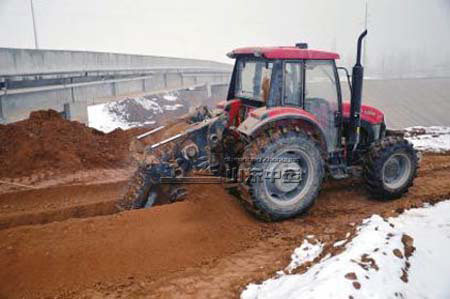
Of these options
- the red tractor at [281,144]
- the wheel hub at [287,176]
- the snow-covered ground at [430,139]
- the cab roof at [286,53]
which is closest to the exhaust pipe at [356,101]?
the red tractor at [281,144]

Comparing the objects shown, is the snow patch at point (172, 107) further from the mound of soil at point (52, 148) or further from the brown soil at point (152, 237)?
the brown soil at point (152, 237)

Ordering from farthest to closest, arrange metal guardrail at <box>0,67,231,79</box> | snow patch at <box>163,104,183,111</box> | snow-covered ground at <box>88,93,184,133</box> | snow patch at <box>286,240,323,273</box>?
snow patch at <box>163,104,183,111</box> → snow-covered ground at <box>88,93,184,133</box> → metal guardrail at <box>0,67,231,79</box> → snow patch at <box>286,240,323,273</box>

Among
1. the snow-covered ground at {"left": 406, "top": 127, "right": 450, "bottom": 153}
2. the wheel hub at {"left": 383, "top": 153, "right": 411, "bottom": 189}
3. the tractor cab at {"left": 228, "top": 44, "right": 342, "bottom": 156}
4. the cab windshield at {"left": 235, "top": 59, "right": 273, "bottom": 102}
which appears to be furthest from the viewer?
the snow-covered ground at {"left": 406, "top": 127, "right": 450, "bottom": 153}

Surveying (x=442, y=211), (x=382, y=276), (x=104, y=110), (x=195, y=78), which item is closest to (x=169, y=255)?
(x=382, y=276)

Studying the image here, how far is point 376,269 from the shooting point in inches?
143

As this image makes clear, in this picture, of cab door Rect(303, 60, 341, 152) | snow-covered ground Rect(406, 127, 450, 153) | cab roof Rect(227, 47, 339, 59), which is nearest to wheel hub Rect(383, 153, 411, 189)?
cab door Rect(303, 60, 341, 152)

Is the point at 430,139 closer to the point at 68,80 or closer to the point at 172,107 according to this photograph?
the point at 68,80

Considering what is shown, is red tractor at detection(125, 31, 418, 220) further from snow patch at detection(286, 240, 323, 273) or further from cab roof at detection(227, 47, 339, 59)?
snow patch at detection(286, 240, 323, 273)

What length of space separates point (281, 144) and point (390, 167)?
2.24 m

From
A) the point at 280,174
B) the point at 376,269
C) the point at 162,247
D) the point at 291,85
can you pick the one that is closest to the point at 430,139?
the point at 291,85

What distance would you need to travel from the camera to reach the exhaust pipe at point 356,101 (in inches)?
232

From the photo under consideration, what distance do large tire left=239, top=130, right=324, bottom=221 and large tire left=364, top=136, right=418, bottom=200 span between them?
1.07m

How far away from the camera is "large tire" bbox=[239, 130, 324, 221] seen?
16.7 ft

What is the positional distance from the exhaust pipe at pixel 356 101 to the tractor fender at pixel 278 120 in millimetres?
918
